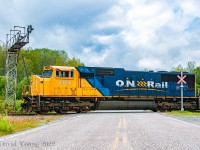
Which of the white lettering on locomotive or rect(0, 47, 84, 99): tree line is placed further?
rect(0, 47, 84, 99): tree line

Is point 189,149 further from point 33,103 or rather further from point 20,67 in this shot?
point 20,67

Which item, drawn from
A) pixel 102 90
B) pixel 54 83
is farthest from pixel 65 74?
pixel 102 90

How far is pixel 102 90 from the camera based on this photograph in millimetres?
34844

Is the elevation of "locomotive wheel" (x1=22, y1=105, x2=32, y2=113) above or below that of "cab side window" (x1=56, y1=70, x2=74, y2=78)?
below

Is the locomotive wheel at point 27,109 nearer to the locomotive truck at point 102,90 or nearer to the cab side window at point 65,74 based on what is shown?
the locomotive truck at point 102,90

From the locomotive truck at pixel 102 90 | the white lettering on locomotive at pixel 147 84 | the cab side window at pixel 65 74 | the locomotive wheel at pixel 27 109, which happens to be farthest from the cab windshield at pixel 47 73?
the white lettering on locomotive at pixel 147 84

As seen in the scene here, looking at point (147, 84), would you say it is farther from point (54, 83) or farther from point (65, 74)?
point (54, 83)

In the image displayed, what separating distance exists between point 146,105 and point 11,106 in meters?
15.0

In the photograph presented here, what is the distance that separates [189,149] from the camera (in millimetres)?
9352

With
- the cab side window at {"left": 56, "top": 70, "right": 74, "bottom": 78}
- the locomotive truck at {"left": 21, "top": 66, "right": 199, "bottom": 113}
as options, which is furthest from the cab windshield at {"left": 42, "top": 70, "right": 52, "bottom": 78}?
the cab side window at {"left": 56, "top": 70, "right": 74, "bottom": 78}

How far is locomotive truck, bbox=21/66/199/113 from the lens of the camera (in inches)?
1248

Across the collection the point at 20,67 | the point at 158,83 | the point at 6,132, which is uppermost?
the point at 20,67

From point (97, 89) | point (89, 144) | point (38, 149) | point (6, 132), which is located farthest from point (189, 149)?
point (97, 89)

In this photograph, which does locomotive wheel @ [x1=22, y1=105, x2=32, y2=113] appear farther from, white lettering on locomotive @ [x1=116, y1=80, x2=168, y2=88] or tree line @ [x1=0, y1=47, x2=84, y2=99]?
Answer: tree line @ [x1=0, y1=47, x2=84, y2=99]
